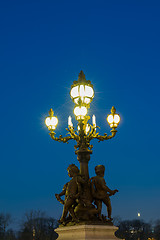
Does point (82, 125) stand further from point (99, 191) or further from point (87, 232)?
point (87, 232)

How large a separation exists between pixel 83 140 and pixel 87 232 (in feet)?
9.48

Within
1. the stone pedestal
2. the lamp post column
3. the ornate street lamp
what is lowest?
the stone pedestal

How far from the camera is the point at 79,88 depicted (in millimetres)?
12117

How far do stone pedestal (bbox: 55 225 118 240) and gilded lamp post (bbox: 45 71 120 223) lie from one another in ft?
0.99

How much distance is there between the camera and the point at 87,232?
408 inches

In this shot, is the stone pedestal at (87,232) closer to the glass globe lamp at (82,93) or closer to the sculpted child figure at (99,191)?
the sculpted child figure at (99,191)

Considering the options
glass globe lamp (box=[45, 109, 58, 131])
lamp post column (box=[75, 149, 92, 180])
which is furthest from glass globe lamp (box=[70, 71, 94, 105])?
lamp post column (box=[75, 149, 92, 180])

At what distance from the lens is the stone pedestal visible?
10.4m

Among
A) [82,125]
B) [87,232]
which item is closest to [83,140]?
[82,125]

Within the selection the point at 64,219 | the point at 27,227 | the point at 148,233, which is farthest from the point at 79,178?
the point at 148,233

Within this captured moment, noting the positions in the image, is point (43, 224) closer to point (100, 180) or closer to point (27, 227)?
point (27, 227)

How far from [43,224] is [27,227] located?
12.8 feet

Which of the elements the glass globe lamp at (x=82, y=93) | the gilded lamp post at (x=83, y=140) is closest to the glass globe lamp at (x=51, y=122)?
Result: the gilded lamp post at (x=83, y=140)

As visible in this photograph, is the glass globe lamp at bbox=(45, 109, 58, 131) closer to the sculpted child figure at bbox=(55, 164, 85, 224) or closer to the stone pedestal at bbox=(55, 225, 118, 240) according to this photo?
the sculpted child figure at bbox=(55, 164, 85, 224)
